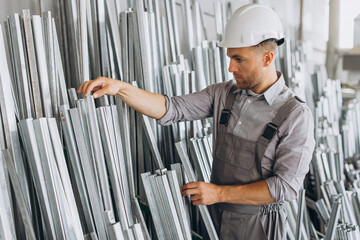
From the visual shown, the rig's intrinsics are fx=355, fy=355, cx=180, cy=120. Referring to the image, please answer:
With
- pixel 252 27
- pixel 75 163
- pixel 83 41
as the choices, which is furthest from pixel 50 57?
pixel 252 27

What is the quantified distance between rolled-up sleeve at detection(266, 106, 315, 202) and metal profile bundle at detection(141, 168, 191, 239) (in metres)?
0.40

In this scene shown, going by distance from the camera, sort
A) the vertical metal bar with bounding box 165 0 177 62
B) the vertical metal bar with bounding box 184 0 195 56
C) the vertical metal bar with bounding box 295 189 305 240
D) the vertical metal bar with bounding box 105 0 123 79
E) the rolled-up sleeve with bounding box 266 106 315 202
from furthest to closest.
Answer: the vertical metal bar with bounding box 184 0 195 56 → the vertical metal bar with bounding box 165 0 177 62 → the vertical metal bar with bounding box 295 189 305 240 → the vertical metal bar with bounding box 105 0 123 79 → the rolled-up sleeve with bounding box 266 106 315 202

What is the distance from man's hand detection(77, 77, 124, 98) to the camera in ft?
4.60

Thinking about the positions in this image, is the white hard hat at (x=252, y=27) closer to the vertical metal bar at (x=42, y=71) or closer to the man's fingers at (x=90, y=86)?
the man's fingers at (x=90, y=86)

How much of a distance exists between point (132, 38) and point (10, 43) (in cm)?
62

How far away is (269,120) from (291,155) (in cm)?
18

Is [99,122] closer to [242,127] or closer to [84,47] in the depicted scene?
[84,47]

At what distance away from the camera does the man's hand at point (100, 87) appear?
140cm

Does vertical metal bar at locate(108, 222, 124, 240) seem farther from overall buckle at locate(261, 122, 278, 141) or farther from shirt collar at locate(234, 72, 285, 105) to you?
shirt collar at locate(234, 72, 285, 105)

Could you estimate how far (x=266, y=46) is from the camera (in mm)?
1552

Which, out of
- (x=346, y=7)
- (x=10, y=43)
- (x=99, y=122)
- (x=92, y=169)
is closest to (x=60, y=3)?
(x=10, y=43)

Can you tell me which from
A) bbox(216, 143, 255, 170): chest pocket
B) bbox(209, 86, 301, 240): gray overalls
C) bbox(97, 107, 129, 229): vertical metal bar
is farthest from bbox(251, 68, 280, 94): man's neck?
bbox(97, 107, 129, 229): vertical metal bar

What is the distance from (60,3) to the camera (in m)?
1.75

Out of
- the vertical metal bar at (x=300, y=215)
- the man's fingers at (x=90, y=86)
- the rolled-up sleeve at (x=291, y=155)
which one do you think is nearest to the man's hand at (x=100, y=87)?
the man's fingers at (x=90, y=86)
